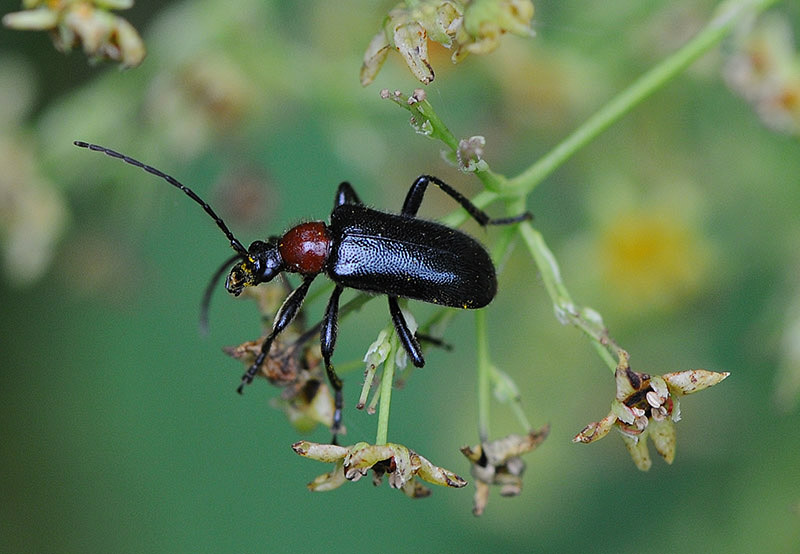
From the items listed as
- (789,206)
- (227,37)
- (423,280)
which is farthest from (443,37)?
(789,206)

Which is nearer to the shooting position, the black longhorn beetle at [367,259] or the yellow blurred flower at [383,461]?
the yellow blurred flower at [383,461]

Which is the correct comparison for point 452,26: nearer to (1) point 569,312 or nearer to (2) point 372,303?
(1) point 569,312

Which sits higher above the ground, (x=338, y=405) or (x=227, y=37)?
(x=227, y=37)

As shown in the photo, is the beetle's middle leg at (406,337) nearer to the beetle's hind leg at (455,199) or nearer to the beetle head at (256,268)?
the beetle's hind leg at (455,199)

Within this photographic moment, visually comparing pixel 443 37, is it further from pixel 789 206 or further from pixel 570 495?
pixel 570 495

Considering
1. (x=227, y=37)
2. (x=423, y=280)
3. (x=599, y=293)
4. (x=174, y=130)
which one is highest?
(x=227, y=37)

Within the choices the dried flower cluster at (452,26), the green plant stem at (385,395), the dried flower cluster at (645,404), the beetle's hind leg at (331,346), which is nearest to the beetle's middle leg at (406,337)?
the green plant stem at (385,395)

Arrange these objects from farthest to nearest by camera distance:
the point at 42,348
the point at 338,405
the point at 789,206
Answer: the point at 42,348 → the point at 789,206 → the point at 338,405
